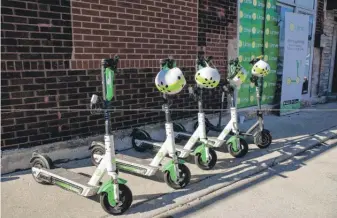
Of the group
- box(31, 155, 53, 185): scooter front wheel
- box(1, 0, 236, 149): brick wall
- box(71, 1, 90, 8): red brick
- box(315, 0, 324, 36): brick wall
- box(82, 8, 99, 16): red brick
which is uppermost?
box(315, 0, 324, 36): brick wall

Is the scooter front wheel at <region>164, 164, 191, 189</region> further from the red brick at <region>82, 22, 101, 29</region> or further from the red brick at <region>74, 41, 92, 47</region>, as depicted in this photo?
the red brick at <region>82, 22, 101, 29</region>

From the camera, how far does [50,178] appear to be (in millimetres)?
3746

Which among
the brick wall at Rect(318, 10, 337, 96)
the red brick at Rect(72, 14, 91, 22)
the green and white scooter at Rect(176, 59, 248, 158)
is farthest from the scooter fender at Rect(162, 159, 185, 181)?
the brick wall at Rect(318, 10, 337, 96)

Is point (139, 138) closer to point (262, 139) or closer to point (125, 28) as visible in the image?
point (125, 28)

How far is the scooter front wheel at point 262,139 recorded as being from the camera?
5.62 meters

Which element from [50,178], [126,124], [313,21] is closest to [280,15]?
[313,21]

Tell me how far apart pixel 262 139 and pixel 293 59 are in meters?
4.19

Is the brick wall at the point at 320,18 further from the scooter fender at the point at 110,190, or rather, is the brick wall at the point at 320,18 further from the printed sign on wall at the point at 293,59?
the scooter fender at the point at 110,190

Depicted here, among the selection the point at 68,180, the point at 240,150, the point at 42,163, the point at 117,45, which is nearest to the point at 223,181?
the point at 240,150

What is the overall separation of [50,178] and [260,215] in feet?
7.89

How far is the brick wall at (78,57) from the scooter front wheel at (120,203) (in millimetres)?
1532

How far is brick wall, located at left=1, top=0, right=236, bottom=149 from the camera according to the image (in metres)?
4.16

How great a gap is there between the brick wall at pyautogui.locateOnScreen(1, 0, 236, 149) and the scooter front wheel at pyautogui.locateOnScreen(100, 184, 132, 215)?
60.3 inches

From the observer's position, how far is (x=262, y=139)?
5.66 m
